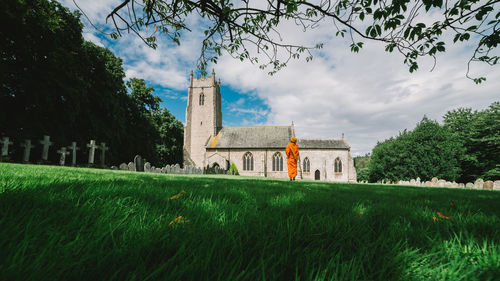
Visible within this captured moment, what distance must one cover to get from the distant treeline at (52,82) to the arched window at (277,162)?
833 inches

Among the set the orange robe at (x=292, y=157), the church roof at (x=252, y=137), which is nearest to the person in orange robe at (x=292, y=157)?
the orange robe at (x=292, y=157)

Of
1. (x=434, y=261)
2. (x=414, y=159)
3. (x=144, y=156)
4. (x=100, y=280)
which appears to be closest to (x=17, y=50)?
(x=144, y=156)

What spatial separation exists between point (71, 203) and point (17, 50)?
62.2ft

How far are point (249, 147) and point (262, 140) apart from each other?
2663mm

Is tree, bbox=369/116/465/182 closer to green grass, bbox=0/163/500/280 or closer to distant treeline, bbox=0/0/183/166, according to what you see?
green grass, bbox=0/163/500/280

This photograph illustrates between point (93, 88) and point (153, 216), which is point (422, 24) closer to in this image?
point (153, 216)

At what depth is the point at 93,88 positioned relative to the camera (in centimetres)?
1716

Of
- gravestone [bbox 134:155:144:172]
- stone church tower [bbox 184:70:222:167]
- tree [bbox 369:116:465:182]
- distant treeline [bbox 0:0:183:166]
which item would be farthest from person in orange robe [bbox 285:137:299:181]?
tree [bbox 369:116:465:182]

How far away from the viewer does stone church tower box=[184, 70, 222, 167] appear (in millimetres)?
33188

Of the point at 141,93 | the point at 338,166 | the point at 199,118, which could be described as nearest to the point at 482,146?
the point at 338,166

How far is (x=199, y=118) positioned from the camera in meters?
34.3

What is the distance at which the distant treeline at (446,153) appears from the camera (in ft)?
84.8

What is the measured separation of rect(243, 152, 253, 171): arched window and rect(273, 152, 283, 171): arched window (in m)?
3.80

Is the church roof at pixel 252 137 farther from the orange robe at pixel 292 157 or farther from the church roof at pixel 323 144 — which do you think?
the orange robe at pixel 292 157
